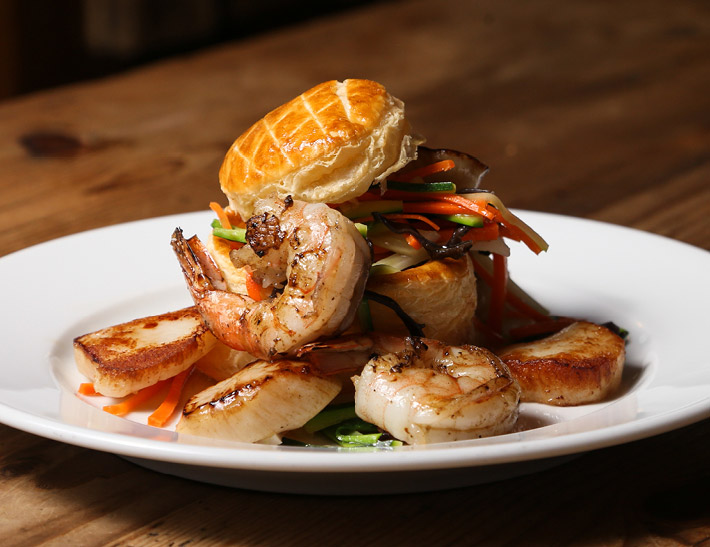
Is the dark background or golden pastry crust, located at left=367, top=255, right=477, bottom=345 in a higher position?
the dark background

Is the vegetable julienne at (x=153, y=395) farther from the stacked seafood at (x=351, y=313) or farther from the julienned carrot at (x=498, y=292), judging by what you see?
the julienned carrot at (x=498, y=292)

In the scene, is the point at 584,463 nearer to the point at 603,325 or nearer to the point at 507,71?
the point at 603,325

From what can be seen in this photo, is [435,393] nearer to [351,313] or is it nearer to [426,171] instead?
[351,313]

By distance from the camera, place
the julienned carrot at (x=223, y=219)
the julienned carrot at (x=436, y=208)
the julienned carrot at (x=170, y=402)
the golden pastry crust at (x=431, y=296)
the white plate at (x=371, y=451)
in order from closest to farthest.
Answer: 1. the white plate at (x=371, y=451)
2. the julienned carrot at (x=170, y=402)
3. the golden pastry crust at (x=431, y=296)
4. the julienned carrot at (x=436, y=208)
5. the julienned carrot at (x=223, y=219)

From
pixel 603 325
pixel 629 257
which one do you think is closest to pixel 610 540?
pixel 603 325

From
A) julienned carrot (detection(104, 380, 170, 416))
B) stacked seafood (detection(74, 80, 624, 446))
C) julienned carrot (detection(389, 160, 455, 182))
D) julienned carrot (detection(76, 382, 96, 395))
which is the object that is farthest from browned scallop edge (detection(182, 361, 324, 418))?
julienned carrot (detection(389, 160, 455, 182))

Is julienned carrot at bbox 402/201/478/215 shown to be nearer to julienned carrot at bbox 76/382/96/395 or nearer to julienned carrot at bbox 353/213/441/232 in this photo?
julienned carrot at bbox 353/213/441/232

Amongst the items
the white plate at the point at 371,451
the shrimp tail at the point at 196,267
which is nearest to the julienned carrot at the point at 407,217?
the shrimp tail at the point at 196,267
